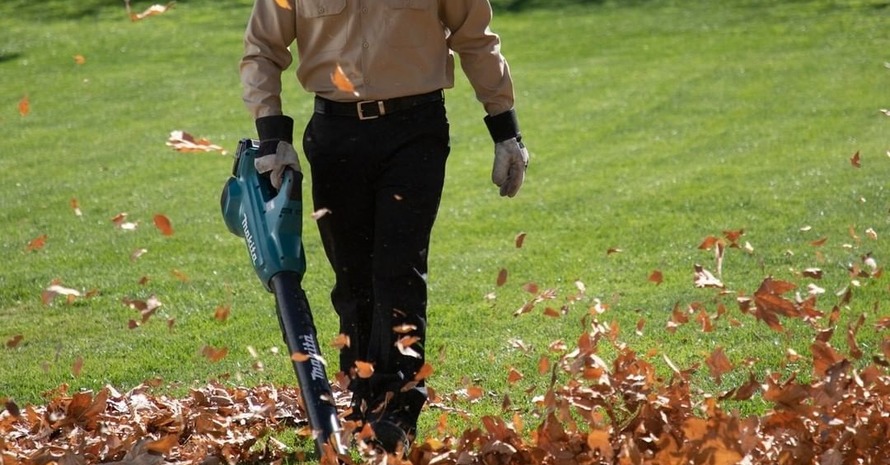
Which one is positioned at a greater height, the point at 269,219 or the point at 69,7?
the point at 269,219

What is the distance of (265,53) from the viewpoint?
4.77 metres

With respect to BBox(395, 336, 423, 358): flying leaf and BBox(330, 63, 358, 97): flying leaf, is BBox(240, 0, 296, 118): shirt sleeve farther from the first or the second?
BBox(395, 336, 423, 358): flying leaf

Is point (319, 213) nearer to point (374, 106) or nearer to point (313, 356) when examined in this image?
point (374, 106)

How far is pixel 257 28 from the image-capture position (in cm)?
477

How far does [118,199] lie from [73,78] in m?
7.33

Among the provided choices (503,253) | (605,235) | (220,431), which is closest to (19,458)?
(220,431)

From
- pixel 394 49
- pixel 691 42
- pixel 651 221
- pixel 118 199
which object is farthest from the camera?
pixel 691 42

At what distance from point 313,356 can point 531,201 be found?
5.87 m

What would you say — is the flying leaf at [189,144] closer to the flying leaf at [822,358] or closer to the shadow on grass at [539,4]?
the flying leaf at [822,358]

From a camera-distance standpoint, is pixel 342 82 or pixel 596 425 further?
pixel 342 82

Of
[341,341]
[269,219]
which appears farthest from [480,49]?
[341,341]

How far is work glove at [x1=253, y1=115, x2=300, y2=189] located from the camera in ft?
15.2

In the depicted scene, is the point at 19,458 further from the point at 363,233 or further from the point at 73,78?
the point at 73,78

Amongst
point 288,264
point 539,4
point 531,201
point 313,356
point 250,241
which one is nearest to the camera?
point 313,356
